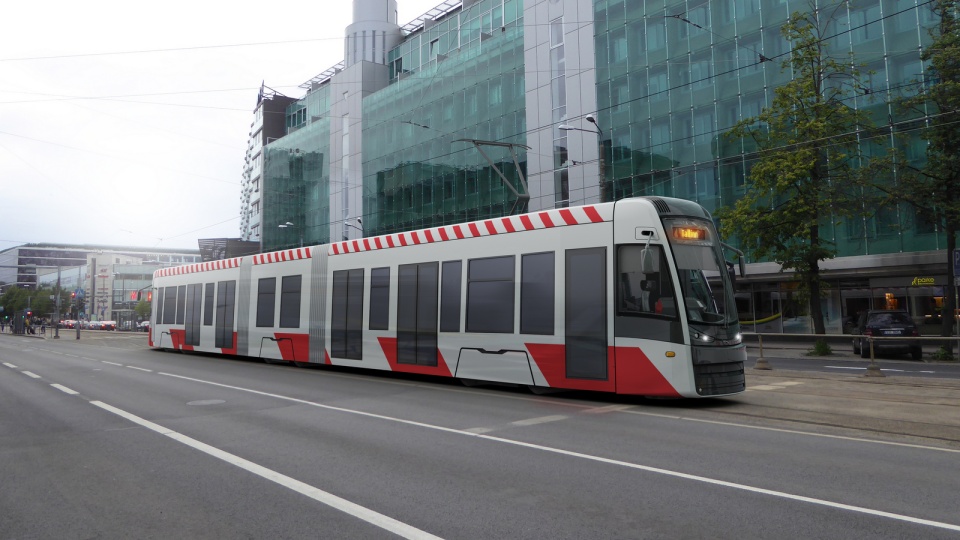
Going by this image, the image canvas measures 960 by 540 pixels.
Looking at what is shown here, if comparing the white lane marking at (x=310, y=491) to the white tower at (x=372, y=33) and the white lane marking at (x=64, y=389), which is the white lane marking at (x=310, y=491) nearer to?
the white lane marking at (x=64, y=389)

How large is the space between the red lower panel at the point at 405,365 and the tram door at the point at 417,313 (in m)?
0.09

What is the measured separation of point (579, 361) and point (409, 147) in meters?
41.7

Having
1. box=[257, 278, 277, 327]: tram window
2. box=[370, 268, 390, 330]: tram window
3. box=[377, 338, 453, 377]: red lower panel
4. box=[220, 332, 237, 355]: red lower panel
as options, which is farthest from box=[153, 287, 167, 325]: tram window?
box=[377, 338, 453, 377]: red lower panel

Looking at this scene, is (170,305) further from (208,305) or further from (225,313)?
(225,313)

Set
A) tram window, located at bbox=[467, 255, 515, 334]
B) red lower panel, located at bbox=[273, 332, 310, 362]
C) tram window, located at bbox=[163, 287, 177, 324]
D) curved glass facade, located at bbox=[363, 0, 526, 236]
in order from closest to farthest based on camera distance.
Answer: tram window, located at bbox=[467, 255, 515, 334] < red lower panel, located at bbox=[273, 332, 310, 362] < tram window, located at bbox=[163, 287, 177, 324] < curved glass facade, located at bbox=[363, 0, 526, 236]

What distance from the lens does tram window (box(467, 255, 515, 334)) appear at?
1225cm

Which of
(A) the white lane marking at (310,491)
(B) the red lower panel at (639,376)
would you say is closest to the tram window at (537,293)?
(B) the red lower panel at (639,376)

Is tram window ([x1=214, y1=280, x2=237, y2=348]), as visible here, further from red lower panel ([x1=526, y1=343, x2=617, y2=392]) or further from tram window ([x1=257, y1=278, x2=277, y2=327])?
red lower panel ([x1=526, y1=343, x2=617, y2=392])

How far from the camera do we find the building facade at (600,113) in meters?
28.6

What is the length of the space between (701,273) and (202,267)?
1869cm

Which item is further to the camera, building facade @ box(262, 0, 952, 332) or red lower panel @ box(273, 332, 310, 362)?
building facade @ box(262, 0, 952, 332)

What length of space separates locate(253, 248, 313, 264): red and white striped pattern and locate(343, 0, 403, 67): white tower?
41168 mm

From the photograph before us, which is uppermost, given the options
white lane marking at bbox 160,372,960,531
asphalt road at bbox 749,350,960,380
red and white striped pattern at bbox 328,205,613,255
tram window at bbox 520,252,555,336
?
red and white striped pattern at bbox 328,205,613,255

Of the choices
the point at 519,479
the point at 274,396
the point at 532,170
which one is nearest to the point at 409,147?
the point at 532,170
